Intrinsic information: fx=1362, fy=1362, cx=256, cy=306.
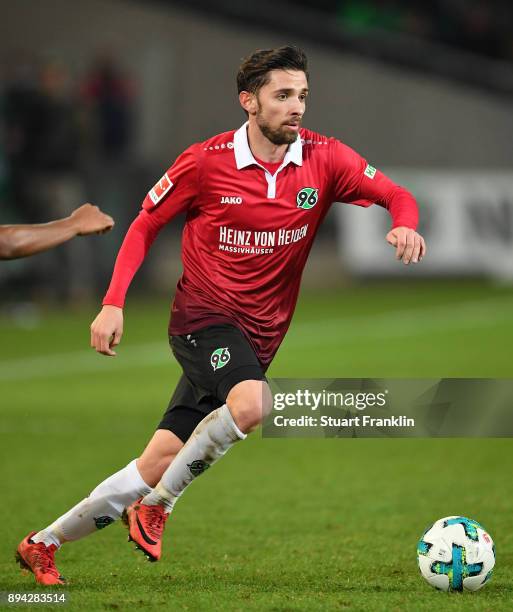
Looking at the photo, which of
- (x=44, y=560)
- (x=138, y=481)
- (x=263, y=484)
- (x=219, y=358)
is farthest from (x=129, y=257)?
(x=263, y=484)

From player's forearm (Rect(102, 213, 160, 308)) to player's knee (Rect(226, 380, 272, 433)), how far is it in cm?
55

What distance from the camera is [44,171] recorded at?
17016 millimetres

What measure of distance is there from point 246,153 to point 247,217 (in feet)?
0.87

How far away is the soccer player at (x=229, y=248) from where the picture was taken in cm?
532

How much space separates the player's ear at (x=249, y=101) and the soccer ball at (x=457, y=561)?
183 cm

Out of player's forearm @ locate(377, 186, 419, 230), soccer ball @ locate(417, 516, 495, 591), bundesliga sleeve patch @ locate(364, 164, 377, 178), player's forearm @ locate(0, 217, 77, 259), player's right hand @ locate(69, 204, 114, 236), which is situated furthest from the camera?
bundesliga sleeve patch @ locate(364, 164, 377, 178)

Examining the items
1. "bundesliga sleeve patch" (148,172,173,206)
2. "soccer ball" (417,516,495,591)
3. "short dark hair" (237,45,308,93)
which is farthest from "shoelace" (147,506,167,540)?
"short dark hair" (237,45,308,93)

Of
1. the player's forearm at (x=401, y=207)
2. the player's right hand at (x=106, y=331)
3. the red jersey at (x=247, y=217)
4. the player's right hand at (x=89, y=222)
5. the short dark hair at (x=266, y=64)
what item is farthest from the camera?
the red jersey at (x=247, y=217)

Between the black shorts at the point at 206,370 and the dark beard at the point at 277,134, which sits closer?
the black shorts at the point at 206,370

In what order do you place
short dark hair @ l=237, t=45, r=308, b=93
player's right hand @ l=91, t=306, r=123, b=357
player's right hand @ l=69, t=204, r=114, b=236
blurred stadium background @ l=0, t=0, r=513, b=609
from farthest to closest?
1. blurred stadium background @ l=0, t=0, r=513, b=609
2. short dark hair @ l=237, t=45, r=308, b=93
3. player's right hand @ l=91, t=306, r=123, b=357
4. player's right hand @ l=69, t=204, r=114, b=236

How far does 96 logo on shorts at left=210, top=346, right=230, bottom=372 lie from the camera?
524cm

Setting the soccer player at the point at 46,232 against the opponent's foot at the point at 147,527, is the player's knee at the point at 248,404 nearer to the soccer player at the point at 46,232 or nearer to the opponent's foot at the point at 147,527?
the opponent's foot at the point at 147,527

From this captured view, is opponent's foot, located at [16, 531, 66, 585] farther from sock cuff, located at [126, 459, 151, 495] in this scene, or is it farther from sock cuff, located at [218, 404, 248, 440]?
sock cuff, located at [218, 404, 248, 440]

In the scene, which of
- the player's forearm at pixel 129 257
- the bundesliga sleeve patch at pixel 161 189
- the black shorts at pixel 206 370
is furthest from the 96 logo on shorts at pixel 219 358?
the bundesliga sleeve patch at pixel 161 189
